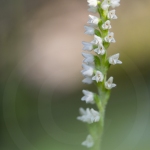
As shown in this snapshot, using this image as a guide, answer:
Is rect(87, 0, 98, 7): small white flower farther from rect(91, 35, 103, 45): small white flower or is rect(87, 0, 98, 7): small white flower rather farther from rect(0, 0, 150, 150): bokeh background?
rect(0, 0, 150, 150): bokeh background

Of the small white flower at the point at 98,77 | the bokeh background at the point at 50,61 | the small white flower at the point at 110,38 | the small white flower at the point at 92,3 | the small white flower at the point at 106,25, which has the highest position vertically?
the bokeh background at the point at 50,61

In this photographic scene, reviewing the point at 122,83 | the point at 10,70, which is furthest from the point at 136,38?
the point at 10,70

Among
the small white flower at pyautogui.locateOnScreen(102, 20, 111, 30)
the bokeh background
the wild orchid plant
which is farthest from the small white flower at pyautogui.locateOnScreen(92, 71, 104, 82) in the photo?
the bokeh background

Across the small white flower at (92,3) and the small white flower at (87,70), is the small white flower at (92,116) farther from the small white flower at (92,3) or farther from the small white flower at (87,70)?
the small white flower at (92,3)

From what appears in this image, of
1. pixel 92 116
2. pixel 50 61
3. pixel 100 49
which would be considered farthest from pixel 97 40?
pixel 50 61

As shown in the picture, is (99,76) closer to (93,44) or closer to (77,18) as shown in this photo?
(93,44)

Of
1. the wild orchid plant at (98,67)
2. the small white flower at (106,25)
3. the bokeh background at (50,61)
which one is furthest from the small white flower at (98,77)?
the bokeh background at (50,61)
